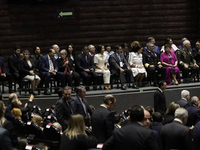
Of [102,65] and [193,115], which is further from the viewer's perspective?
[102,65]

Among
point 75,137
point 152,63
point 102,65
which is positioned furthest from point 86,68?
point 75,137

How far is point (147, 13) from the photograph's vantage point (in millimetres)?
12922

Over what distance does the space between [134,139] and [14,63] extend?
7.02 metres

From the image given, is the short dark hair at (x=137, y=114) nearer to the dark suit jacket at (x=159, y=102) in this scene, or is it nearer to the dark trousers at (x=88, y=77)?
the dark suit jacket at (x=159, y=102)

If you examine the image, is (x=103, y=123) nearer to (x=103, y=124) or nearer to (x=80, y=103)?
(x=103, y=124)

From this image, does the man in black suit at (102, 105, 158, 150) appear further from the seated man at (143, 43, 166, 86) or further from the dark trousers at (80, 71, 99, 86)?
the seated man at (143, 43, 166, 86)

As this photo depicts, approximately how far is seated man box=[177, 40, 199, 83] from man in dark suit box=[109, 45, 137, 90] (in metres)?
1.76

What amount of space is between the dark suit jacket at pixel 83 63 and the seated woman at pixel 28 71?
123 centimetres

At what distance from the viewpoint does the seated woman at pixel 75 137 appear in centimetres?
378

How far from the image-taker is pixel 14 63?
32.3ft

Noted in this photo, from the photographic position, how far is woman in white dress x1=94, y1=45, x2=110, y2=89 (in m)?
9.83

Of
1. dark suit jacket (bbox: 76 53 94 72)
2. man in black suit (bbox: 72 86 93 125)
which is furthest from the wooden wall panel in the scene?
man in black suit (bbox: 72 86 93 125)

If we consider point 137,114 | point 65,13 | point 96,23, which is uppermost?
point 65,13

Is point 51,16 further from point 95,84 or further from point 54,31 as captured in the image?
point 95,84
